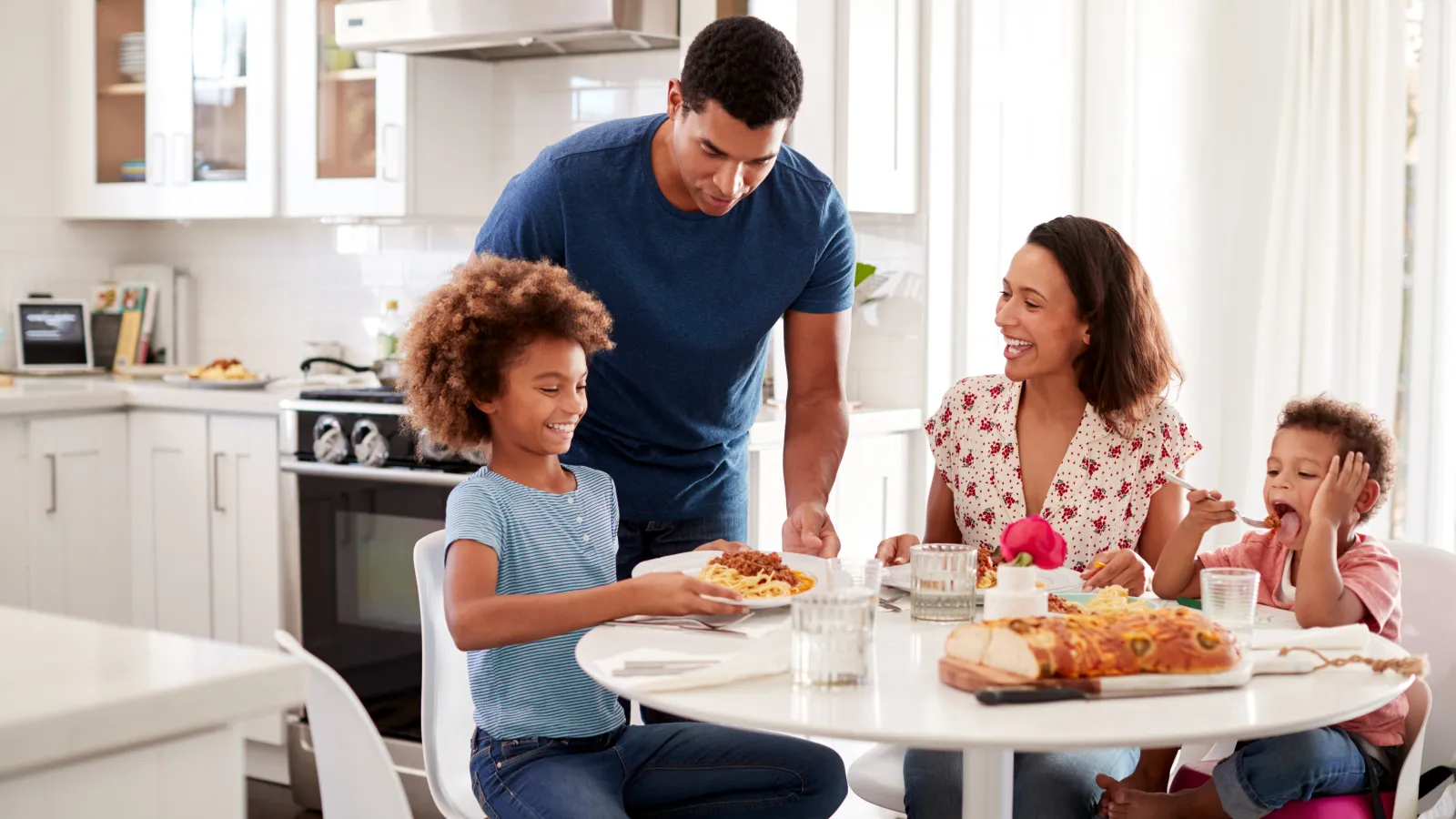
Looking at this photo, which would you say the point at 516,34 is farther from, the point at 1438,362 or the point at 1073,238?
the point at 1438,362

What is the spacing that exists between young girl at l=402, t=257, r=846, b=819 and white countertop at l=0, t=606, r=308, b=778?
84 centimetres

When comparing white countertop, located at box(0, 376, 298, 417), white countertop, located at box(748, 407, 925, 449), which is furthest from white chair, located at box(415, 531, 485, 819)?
white countertop, located at box(0, 376, 298, 417)

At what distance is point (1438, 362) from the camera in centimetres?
328

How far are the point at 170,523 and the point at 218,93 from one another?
4.12 feet

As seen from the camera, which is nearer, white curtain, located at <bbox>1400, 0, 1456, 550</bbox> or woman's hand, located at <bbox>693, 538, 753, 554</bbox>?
woman's hand, located at <bbox>693, 538, 753, 554</bbox>

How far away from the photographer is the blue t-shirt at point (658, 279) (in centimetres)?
211

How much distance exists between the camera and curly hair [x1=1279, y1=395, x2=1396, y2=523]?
1.89 meters

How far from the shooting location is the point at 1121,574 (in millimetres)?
1883

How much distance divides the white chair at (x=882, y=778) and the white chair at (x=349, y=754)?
83 cm

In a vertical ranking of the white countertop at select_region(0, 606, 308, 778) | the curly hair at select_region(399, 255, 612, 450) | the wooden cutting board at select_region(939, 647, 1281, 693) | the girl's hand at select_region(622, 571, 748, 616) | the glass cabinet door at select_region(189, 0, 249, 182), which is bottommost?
the wooden cutting board at select_region(939, 647, 1281, 693)

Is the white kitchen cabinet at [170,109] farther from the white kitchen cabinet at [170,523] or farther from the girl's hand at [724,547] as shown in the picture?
the girl's hand at [724,547]

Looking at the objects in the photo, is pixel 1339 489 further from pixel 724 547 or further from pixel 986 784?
pixel 724 547

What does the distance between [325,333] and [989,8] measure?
2.21m

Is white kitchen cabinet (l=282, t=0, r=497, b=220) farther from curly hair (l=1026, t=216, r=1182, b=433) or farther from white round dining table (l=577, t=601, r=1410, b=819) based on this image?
white round dining table (l=577, t=601, r=1410, b=819)
